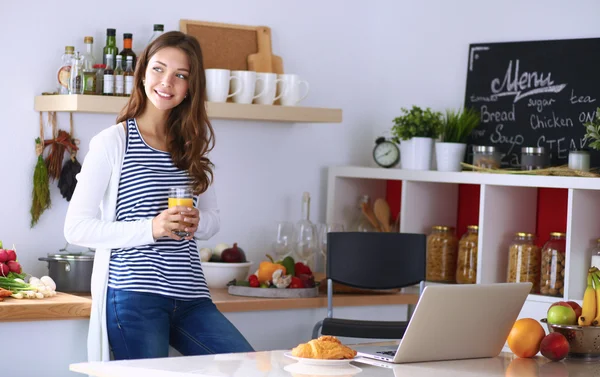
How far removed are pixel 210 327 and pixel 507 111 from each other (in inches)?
71.9

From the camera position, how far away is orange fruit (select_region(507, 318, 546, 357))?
2477mm

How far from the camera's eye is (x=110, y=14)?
392 cm

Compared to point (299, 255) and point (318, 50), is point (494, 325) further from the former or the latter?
point (318, 50)

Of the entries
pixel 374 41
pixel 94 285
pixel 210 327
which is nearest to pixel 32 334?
pixel 94 285

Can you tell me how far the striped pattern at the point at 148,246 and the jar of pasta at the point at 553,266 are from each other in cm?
146

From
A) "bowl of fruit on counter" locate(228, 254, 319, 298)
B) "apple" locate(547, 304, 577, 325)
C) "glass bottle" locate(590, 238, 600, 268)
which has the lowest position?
"bowl of fruit on counter" locate(228, 254, 319, 298)

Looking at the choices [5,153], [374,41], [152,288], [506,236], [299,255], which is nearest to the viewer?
[152,288]

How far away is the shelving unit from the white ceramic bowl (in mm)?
683

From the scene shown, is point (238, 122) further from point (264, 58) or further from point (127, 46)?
point (127, 46)

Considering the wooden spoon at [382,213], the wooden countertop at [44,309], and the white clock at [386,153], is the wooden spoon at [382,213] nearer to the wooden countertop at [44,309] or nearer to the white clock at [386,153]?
the white clock at [386,153]

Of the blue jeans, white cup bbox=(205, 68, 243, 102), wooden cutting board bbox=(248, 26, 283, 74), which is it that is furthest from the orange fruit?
wooden cutting board bbox=(248, 26, 283, 74)

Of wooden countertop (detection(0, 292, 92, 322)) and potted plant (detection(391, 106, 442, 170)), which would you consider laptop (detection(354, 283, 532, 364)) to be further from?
potted plant (detection(391, 106, 442, 170))

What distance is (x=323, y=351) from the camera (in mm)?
2213

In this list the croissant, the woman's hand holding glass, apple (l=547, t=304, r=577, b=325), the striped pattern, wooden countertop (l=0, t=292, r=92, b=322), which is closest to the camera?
the croissant
